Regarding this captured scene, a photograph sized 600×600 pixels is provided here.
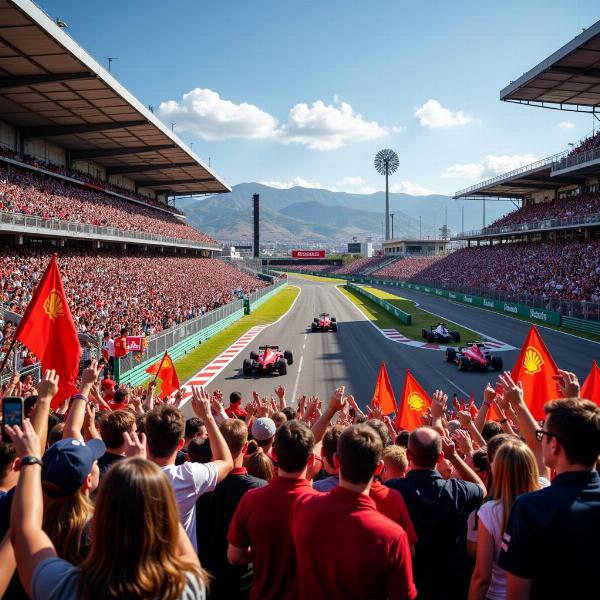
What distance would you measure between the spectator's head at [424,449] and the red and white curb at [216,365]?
12.7 meters

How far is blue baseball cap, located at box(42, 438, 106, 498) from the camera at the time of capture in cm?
260

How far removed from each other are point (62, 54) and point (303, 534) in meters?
29.6

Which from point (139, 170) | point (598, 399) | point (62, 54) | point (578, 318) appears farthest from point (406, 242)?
point (598, 399)

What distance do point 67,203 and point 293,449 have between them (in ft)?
118

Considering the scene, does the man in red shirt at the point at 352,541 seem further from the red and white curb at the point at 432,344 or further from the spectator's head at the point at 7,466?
the red and white curb at the point at 432,344

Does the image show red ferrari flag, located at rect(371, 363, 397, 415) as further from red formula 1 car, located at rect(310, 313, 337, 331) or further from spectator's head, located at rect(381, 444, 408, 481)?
red formula 1 car, located at rect(310, 313, 337, 331)

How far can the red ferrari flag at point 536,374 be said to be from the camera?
26.9ft

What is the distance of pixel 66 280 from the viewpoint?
2566 centimetres

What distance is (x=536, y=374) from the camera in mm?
8344

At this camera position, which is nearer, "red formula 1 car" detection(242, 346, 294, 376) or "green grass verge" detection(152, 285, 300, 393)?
"red formula 1 car" detection(242, 346, 294, 376)

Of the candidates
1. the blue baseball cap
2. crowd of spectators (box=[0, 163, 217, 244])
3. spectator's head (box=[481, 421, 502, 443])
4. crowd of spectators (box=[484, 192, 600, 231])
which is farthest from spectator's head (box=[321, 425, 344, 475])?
crowd of spectators (box=[484, 192, 600, 231])

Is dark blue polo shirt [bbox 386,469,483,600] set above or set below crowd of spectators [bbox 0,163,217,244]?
below

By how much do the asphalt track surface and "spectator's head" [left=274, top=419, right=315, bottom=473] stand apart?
45.7 feet

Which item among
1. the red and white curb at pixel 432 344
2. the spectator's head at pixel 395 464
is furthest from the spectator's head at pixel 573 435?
the red and white curb at pixel 432 344
